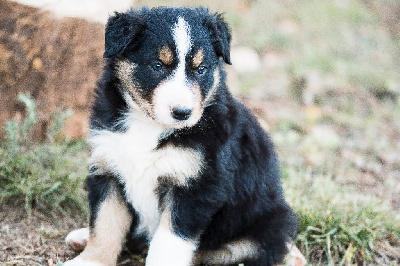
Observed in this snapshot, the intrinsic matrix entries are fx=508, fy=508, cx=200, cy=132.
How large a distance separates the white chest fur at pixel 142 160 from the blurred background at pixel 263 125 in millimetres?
781

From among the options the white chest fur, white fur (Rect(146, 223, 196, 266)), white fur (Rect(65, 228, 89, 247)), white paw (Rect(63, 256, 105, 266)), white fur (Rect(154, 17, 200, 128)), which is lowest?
white fur (Rect(65, 228, 89, 247))

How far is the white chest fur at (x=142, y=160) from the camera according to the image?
3.32 metres

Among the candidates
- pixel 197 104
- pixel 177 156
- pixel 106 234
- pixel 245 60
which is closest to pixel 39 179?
pixel 106 234

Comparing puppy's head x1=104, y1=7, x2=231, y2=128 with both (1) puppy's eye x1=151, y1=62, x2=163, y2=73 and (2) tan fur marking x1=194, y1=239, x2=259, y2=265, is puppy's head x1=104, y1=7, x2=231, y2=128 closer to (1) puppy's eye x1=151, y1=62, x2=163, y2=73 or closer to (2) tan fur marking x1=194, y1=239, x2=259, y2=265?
(1) puppy's eye x1=151, y1=62, x2=163, y2=73

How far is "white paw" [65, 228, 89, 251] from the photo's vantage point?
3861mm

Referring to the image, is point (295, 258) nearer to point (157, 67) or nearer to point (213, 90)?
point (213, 90)

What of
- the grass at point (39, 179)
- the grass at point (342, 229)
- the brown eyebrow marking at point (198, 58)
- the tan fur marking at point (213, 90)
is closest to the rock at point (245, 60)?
the grass at point (342, 229)

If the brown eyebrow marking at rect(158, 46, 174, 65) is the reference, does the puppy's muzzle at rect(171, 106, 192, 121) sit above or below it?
below

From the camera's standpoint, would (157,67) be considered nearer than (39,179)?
Yes

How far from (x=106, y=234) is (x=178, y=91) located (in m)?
1.17

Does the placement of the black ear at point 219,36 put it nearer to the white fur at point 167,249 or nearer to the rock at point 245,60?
the white fur at point 167,249

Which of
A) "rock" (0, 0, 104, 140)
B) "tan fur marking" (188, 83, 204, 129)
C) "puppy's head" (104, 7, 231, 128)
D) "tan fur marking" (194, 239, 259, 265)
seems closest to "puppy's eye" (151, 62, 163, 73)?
"puppy's head" (104, 7, 231, 128)

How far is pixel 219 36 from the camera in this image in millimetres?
3504

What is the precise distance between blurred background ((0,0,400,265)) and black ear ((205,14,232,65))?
15.3 inches
